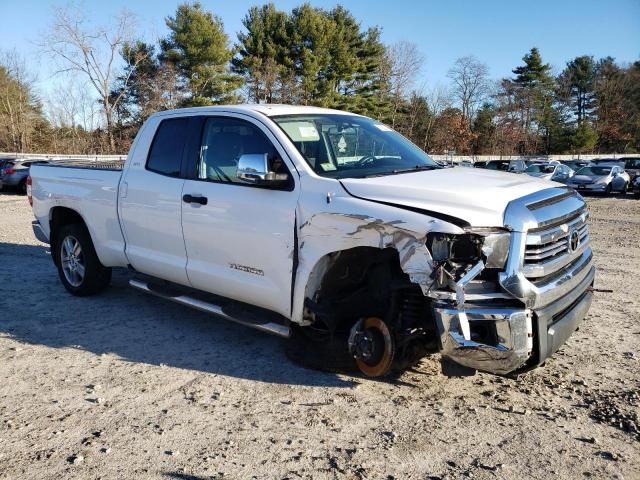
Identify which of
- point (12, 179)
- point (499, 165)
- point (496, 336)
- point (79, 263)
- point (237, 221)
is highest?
point (499, 165)

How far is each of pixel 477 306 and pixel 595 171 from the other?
26.1 meters

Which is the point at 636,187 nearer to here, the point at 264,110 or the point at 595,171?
the point at 595,171

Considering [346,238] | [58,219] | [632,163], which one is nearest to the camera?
[346,238]

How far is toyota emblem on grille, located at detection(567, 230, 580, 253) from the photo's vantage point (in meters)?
3.96

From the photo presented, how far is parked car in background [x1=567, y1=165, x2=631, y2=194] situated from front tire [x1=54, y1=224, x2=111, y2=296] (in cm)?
2386

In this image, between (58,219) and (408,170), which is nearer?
(408,170)

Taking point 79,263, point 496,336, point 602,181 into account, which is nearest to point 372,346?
point 496,336

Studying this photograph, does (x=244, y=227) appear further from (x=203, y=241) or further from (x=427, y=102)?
(x=427, y=102)

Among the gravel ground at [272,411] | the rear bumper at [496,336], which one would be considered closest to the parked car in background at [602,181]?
the gravel ground at [272,411]

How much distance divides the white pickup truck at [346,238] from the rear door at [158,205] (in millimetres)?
17

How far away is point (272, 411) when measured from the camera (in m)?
3.67

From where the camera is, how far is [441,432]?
339 cm

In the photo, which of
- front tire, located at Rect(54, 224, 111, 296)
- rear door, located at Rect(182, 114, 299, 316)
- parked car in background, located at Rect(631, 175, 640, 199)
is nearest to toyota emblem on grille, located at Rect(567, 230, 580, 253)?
rear door, located at Rect(182, 114, 299, 316)

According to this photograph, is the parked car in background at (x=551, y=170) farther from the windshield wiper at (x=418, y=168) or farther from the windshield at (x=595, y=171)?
the windshield wiper at (x=418, y=168)
